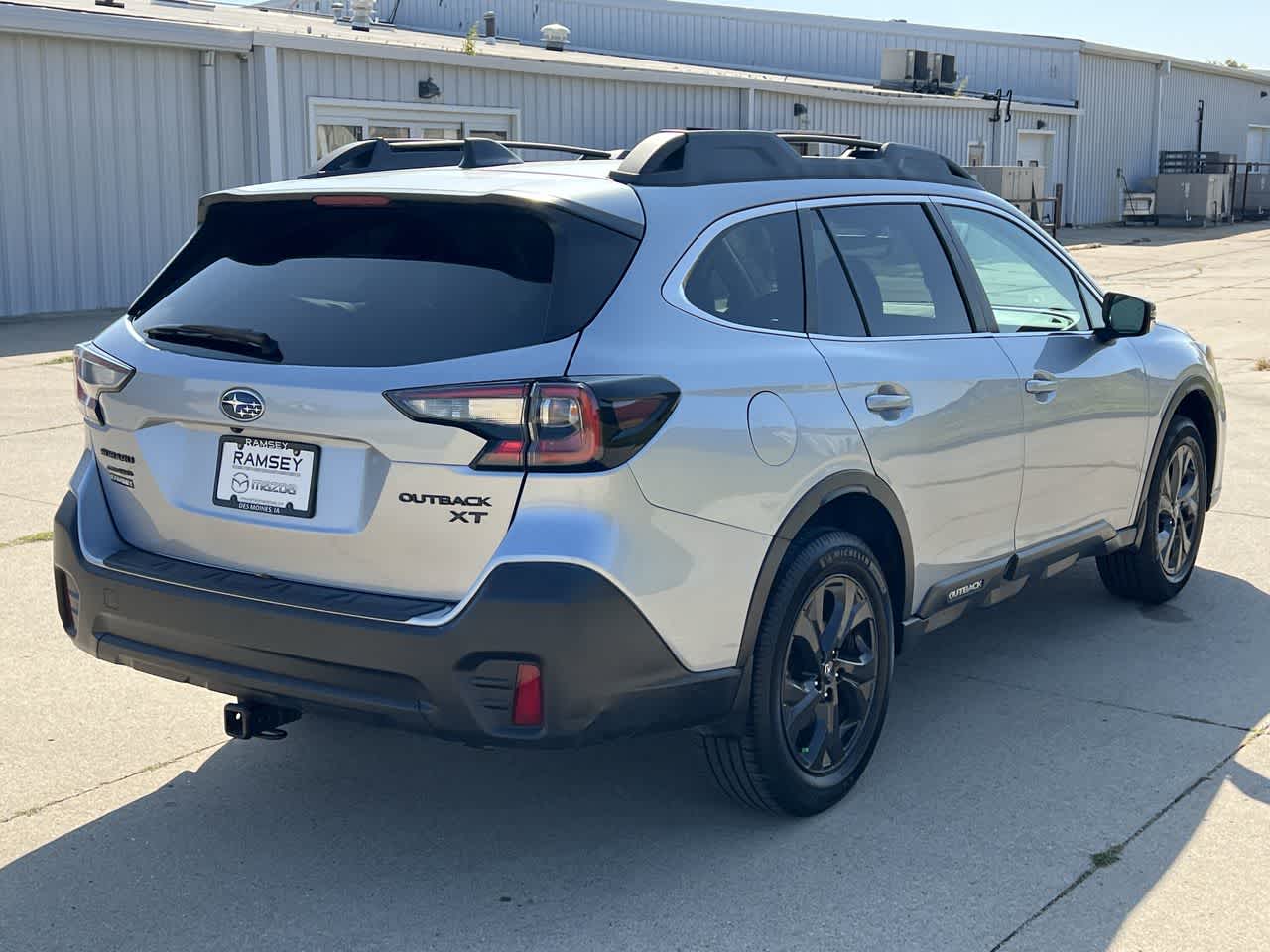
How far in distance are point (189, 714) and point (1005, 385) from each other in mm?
2825

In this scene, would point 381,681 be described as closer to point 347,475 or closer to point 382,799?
point 347,475

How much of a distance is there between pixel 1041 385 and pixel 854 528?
1.07 metres

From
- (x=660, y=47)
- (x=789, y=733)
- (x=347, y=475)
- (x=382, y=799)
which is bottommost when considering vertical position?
(x=382, y=799)

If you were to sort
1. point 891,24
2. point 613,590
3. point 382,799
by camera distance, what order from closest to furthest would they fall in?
point 613,590 → point 382,799 → point 891,24

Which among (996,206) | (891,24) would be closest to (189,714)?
(996,206)

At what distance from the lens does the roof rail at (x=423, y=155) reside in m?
4.42

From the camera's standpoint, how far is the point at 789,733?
4020 mm

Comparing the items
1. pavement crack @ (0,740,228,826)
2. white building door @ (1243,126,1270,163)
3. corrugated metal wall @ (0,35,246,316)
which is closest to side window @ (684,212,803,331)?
pavement crack @ (0,740,228,826)

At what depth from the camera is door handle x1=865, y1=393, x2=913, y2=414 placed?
4215 millimetres

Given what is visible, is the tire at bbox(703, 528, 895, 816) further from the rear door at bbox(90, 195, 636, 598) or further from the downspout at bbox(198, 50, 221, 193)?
the downspout at bbox(198, 50, 221, 193)

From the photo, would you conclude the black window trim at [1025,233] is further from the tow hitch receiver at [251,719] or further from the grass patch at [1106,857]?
the tow hitch receiver at [251,719]

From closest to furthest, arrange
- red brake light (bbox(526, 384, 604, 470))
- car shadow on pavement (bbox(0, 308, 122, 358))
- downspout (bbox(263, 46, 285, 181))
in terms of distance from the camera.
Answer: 1. red brake light (bbox(526, 384, 604, 470))
2. car shadow on pavement (bbox(0, 308, 122, 358))
3. downspout (bbox(263, 46, 285, 181))

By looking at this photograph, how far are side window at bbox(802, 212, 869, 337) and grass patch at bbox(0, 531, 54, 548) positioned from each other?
4.22 m

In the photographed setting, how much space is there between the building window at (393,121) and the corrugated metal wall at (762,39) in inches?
612
